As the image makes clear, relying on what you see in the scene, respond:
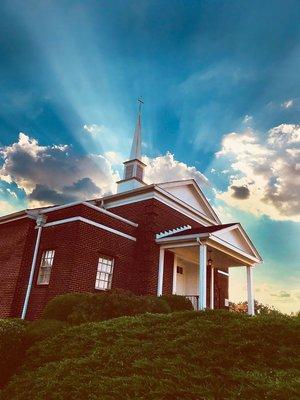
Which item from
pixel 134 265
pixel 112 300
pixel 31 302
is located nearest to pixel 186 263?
pixel 134 265

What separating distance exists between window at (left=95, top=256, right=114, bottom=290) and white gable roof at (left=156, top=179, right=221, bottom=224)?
17.1 feet

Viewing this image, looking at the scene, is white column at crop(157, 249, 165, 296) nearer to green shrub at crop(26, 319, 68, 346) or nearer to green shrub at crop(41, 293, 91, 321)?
green shrub at crop(41, 293, 91, 321)

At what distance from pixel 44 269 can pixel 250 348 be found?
11196mm

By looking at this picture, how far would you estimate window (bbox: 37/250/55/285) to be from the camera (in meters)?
15.6

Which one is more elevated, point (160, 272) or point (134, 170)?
point (134, 170)

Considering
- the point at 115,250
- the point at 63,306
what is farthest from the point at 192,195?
the point at 63,306

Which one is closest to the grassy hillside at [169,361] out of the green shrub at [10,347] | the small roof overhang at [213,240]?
the green shrub at [10,347]

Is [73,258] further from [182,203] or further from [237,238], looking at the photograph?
[237,238]

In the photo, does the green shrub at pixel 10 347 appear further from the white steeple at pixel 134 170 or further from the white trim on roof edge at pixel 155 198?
the white steeple at pixel 134 170

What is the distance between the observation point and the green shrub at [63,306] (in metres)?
10.3

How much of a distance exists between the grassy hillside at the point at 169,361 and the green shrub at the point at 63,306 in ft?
4.98

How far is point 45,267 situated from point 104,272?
2561 mm

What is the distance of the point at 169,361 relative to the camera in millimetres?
6438

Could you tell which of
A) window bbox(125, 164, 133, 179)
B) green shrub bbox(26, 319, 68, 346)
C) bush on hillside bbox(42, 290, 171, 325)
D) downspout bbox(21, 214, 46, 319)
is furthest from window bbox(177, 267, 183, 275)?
green shrub bbox(26, 319, 68, 346)
